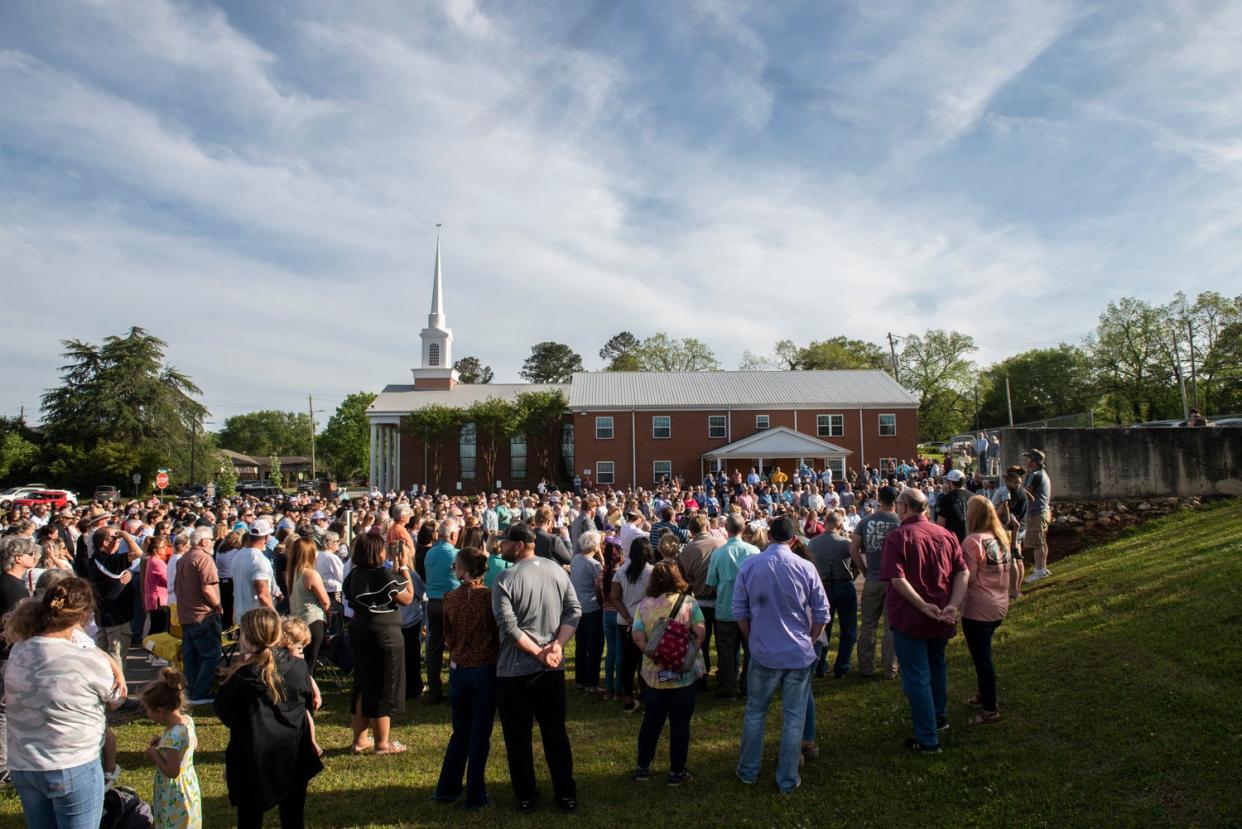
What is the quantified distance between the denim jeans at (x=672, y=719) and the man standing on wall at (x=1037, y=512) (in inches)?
302

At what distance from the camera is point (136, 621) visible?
10227 mm

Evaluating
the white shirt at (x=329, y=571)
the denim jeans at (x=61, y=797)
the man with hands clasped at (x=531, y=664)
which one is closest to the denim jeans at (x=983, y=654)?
the man with hands clasped at (x=531, y=664)

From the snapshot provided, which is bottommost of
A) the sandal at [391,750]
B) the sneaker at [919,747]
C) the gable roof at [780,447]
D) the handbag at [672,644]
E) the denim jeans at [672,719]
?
the sandal at [391,750]

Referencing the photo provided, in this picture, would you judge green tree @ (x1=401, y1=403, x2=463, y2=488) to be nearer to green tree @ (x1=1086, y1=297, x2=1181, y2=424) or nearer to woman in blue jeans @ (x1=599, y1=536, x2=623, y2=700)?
woman in blue jeans @ (x1=599, y1=536, x2=623, y2=700)

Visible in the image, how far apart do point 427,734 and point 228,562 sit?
4429 millimetres

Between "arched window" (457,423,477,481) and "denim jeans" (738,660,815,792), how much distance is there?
39.9 m

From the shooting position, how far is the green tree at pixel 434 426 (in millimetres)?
42525

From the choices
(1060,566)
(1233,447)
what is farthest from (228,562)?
(1233,447)

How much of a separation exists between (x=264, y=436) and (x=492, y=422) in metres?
100

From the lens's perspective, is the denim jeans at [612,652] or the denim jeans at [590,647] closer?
the denim jeans at [612,652]

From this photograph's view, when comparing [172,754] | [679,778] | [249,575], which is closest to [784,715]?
[679,778]

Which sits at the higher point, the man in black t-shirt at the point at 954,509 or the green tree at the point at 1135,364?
the green tree at the point at 1135,364

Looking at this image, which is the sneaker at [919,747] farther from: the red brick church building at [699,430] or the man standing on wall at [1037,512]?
the red brick church building at [699,430]

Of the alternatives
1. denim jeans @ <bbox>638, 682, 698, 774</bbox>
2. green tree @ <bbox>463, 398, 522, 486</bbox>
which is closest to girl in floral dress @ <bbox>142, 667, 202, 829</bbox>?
denim jeans @ <bbox>638, 682, 698, 774</bbox>
